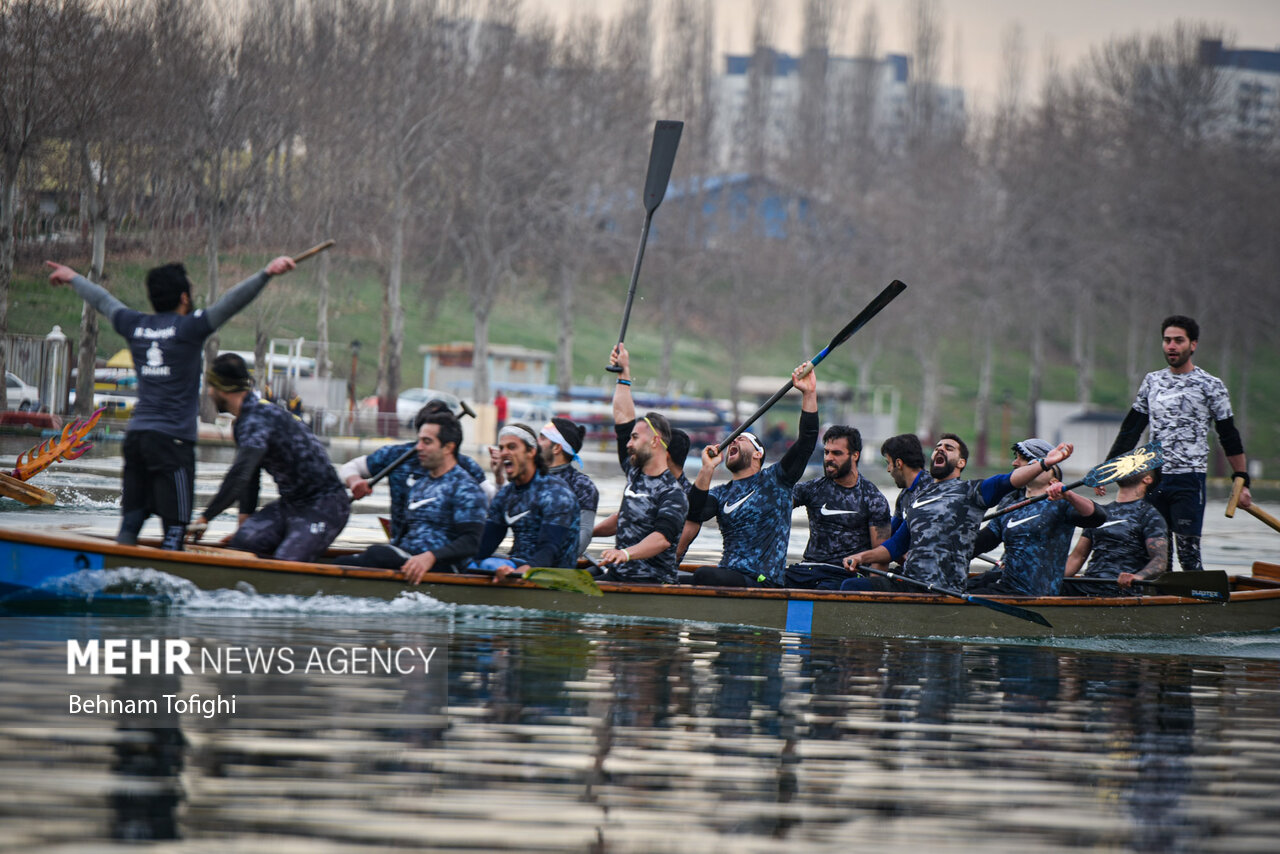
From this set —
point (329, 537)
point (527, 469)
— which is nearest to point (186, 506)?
point (329, 537)

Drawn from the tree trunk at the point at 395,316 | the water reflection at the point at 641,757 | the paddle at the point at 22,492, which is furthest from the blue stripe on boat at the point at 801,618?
the tree trunk at the point at 395,316

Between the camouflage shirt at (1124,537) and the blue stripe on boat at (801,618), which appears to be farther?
the camouflage shirt at (1124,537)

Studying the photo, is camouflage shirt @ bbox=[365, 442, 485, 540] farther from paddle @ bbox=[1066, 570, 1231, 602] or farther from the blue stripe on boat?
paddle @ bbox=[1066, 570, 1231, 602]

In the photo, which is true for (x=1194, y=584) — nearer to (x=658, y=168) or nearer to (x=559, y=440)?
(x=559, y=440)

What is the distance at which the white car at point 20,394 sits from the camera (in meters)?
31.5

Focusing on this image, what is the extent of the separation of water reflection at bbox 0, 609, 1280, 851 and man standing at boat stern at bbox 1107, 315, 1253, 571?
2577 millimetres

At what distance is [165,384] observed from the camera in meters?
8.66

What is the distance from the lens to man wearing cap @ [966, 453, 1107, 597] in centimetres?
1022

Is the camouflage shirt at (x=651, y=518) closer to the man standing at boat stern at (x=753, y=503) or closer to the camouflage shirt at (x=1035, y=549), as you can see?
the man standing at boat stern at (x=753, y=503)

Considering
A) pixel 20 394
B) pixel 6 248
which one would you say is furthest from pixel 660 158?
pixel 20 394

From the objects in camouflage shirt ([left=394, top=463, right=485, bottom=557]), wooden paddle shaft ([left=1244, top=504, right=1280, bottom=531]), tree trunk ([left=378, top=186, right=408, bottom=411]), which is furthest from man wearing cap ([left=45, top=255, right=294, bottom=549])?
tree trunk ([left=378, top=186, right=408, bottom=411])

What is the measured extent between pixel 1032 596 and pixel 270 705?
6183 millimetres

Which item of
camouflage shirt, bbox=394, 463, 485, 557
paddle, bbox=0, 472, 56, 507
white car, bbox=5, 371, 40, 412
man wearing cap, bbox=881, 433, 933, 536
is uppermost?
white car, bbox=5, 371, 40, 412

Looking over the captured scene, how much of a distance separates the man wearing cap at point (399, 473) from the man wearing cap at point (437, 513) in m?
0.05
